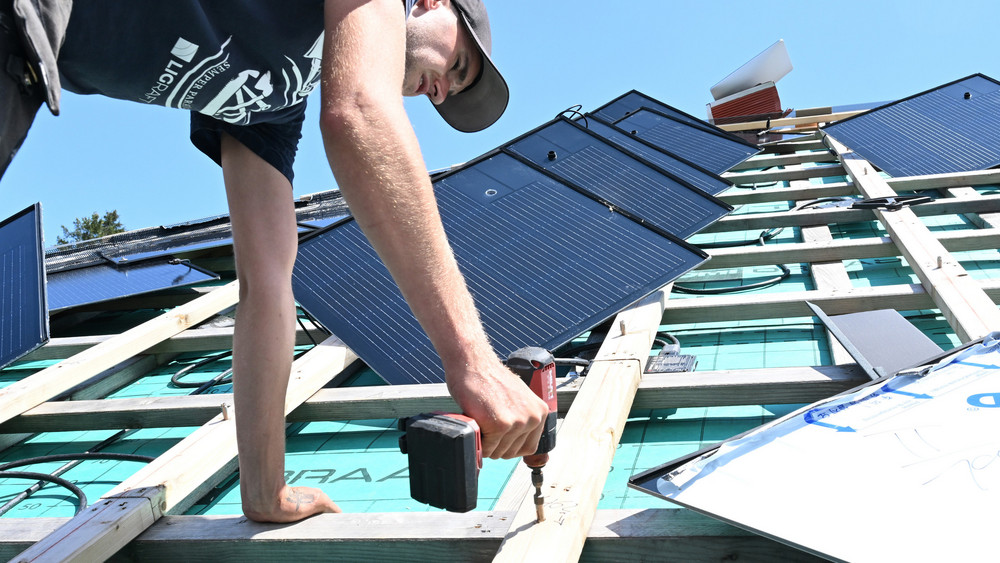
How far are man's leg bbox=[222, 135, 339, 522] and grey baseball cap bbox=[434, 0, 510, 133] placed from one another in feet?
1.56

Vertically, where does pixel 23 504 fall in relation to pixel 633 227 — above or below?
below

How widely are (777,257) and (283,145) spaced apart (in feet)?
8.85

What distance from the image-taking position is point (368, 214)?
1.31m

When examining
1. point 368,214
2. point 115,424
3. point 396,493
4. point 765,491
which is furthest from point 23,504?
point 765,491

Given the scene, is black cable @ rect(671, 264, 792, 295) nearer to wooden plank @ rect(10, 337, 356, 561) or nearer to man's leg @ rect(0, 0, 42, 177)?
wooden plank @ rect(10, 337, 356, 561)

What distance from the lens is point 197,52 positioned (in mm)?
1581

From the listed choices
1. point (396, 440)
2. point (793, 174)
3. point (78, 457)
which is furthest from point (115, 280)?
point (793, 174)

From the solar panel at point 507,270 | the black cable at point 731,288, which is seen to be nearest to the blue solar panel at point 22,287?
the solar panel at point 507,270

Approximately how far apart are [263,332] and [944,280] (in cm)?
245

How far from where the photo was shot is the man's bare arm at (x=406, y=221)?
51.3 inches

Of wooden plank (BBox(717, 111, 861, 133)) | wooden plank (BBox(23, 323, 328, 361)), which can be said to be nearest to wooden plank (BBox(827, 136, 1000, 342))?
wooden plank (BBox(23, 323, 328, 361))

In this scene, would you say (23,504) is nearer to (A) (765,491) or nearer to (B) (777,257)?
(A) (765,491)

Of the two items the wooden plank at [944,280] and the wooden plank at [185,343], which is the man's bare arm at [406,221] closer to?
the wooden plank at [944,280]

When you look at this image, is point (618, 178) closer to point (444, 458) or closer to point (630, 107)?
point (444, 458)
